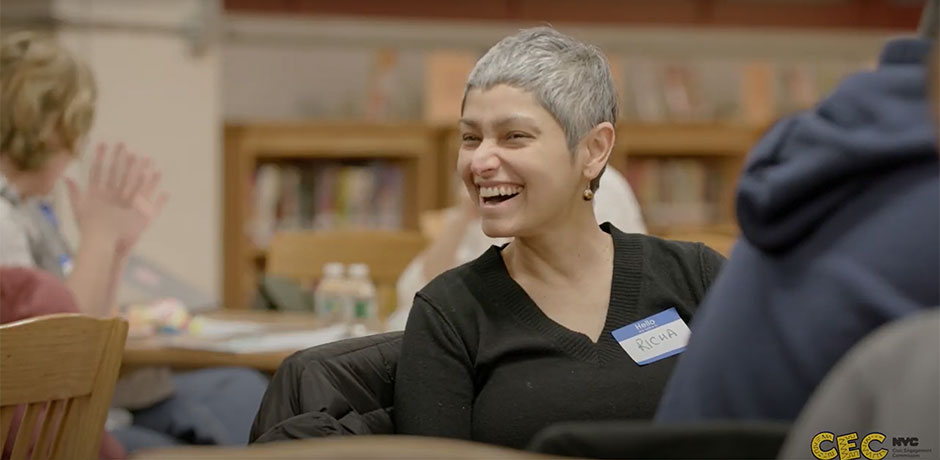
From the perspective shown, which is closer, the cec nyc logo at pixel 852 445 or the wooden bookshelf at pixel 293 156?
the cec nyc logo at pixel 852 445

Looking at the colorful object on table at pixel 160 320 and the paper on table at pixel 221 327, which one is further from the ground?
the colorful object on table at pixel 160 320

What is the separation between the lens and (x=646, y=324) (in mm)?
1792

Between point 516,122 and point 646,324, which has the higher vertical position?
point 516,122

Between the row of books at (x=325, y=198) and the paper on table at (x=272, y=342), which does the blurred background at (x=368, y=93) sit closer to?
the row of books at (x=325, y=198)

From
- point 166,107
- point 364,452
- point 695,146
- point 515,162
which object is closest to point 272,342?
point 515,162

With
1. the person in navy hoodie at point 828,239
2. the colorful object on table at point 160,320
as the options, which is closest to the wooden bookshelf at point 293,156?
the colorful object on table at point 160,320

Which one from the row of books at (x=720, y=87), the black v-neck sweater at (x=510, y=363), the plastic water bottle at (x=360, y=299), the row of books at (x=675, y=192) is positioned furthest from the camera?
the row of books at (x=720, y=87)

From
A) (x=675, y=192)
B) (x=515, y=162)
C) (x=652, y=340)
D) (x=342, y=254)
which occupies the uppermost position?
(x=515, y=162)

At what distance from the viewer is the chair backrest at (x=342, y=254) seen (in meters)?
4.29

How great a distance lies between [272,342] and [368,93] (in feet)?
11.9

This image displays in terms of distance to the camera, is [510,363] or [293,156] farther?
[293,156]

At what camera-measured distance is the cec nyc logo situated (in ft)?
2.97

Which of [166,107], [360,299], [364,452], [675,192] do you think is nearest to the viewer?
[364,452]

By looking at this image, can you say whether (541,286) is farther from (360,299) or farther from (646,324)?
(360,299)
